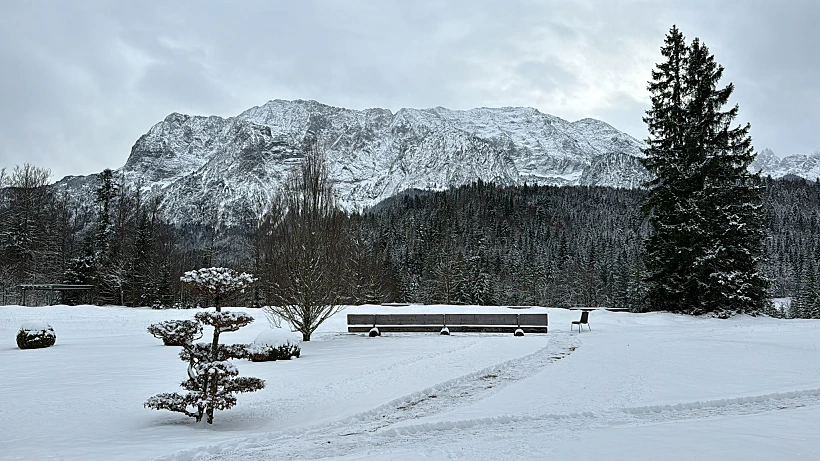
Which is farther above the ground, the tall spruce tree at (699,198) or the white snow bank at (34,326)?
the tall spruce tree at (699,198)

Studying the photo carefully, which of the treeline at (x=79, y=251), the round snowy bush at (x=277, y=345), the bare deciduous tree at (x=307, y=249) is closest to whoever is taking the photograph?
the round snowy bush at (x=277, y=345)

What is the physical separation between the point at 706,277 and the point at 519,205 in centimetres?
12492

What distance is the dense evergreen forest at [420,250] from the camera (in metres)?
40.1

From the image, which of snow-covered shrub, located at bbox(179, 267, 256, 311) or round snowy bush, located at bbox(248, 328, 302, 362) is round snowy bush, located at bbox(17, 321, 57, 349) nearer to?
round snowy bush, located at bbox(248, 328, 302, 362)

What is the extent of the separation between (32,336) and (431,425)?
16.6 m

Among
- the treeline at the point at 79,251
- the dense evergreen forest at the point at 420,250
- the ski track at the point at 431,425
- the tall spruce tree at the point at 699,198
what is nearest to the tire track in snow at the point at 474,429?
the ski track at the point at 431,425

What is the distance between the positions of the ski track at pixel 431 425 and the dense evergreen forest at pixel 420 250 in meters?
12.1

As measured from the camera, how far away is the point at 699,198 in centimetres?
2469

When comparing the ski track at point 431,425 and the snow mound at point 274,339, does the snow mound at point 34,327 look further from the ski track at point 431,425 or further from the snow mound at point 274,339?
the ski track at point 431,425

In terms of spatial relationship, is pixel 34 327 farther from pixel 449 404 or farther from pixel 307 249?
pixel 449 404

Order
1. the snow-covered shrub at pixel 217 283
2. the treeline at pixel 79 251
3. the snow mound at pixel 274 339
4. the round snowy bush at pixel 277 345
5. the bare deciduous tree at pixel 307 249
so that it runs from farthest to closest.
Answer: the treeline at pixel 79 251 < the bare deciduous tree at pixel 307 249 < the snow mound at pixel 274 339 < the round snowy bush at pixel 277 345 < the snow-covered shrub at pixel 217 283

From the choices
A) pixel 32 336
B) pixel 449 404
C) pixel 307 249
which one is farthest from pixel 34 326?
pixel 449 404

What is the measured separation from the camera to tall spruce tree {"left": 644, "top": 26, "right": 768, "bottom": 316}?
23.9 metres

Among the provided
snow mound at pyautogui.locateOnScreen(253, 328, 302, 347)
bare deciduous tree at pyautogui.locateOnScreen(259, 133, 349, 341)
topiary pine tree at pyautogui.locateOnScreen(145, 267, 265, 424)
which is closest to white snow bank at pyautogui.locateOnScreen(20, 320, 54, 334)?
bare deciduous tree at pyautogui.locateOnScreen(259, 133, 349, 341)
